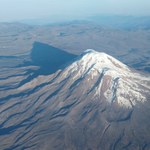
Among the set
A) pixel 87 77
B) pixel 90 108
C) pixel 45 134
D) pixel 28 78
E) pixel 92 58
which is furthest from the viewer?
pixel 28 78

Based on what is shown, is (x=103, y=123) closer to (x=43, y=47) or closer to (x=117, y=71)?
(x=117, y=71)

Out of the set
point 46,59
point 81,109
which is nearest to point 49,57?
point 46,59

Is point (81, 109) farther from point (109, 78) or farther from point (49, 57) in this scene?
point (49, 57)

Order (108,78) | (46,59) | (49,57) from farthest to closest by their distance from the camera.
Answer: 1. (49,57)
2. (46,59)
3. (108,78)

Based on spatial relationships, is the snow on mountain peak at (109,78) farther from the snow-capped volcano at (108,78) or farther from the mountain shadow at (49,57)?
the mountain shadow at (49,57)

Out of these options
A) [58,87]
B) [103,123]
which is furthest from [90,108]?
[58,87]

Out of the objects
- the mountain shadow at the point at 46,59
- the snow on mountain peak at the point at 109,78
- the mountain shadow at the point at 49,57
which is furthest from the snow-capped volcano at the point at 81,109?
the mountain shadow at the point at 49,57

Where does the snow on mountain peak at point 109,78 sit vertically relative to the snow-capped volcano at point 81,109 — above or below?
above

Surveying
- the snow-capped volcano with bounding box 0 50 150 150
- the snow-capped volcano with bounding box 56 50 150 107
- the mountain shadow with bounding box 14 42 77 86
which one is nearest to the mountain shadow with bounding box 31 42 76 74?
the mountain shadow with bounding box 14 42 77 86
